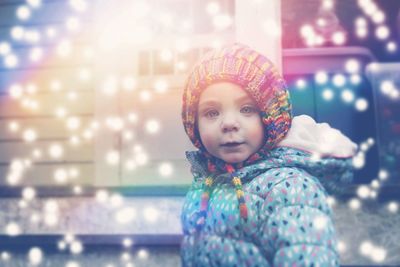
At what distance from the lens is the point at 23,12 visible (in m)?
3.62

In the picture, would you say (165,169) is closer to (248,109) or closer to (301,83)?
(301,83)

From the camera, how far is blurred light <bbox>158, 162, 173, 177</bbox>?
2965 mm

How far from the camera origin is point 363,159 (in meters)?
2.37

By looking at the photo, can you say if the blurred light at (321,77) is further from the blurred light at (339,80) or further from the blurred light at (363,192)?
the blurred light at (363,192)

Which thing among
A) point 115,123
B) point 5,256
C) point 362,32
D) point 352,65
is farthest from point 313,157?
point 362,32

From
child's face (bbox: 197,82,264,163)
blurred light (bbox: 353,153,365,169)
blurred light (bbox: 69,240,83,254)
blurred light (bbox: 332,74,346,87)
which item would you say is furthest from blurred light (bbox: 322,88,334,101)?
blurred light (bbox: 69,240,83,254)

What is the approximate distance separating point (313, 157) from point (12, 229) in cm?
175

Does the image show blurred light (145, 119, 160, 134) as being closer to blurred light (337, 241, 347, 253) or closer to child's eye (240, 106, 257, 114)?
blurred light (337, 241, 347, 253)

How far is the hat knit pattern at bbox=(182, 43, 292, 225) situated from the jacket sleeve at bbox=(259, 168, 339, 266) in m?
0.13

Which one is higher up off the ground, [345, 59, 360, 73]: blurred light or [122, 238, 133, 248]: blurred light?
[345, 59, 360, 73]: blurred light

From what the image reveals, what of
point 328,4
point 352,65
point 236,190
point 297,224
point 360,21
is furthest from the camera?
point 360,21

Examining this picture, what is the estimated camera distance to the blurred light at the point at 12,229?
2.38 metres

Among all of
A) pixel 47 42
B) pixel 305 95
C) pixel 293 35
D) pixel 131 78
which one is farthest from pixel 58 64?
pixel 305 95

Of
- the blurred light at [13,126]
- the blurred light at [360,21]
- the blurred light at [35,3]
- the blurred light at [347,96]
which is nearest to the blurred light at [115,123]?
the blurred light at [13,126]
